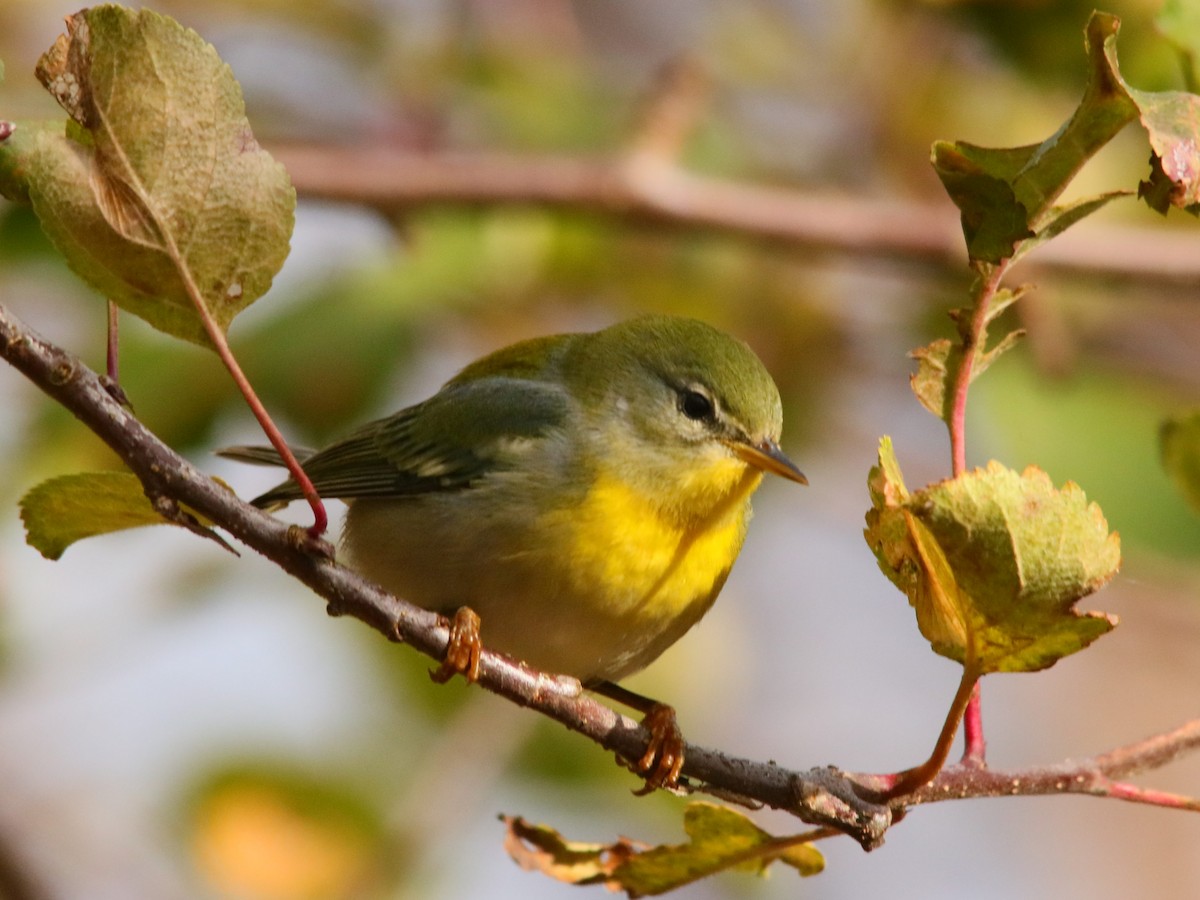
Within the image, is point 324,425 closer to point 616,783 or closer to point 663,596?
point 616,783

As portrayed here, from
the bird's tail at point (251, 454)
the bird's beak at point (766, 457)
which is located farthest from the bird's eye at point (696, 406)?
the bird's tail at point (251, 454)

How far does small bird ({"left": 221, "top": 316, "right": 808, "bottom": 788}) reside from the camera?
9.91ft

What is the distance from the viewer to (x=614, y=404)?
3.60 m

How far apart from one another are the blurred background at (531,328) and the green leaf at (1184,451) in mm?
824

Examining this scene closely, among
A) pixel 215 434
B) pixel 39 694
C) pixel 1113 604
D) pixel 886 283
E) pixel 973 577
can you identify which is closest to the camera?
pixel 973 577

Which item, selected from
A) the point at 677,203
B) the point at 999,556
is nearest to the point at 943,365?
the point at 999,556

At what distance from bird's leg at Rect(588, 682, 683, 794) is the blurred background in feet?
3.60

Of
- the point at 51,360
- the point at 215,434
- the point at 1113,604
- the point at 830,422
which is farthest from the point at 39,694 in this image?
the point at 1113,604

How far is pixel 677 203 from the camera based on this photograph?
13.6 feet

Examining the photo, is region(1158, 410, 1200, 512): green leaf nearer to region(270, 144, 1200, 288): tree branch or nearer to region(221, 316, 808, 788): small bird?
region(221, 316, 808, 788): small bird

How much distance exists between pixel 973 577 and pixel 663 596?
1437 millimetres

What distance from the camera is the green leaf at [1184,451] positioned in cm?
228

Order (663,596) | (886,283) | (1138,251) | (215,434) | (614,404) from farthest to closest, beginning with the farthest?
(886,283) → (215,434) → (1138,251) → (614,404) → (663,596)

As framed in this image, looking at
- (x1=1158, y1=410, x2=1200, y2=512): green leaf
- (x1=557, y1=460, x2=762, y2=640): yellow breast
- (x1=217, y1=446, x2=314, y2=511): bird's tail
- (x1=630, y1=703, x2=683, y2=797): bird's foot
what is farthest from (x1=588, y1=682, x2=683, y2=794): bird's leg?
(x1=217, y1=446, x2=314, y2=511): bird's tail
